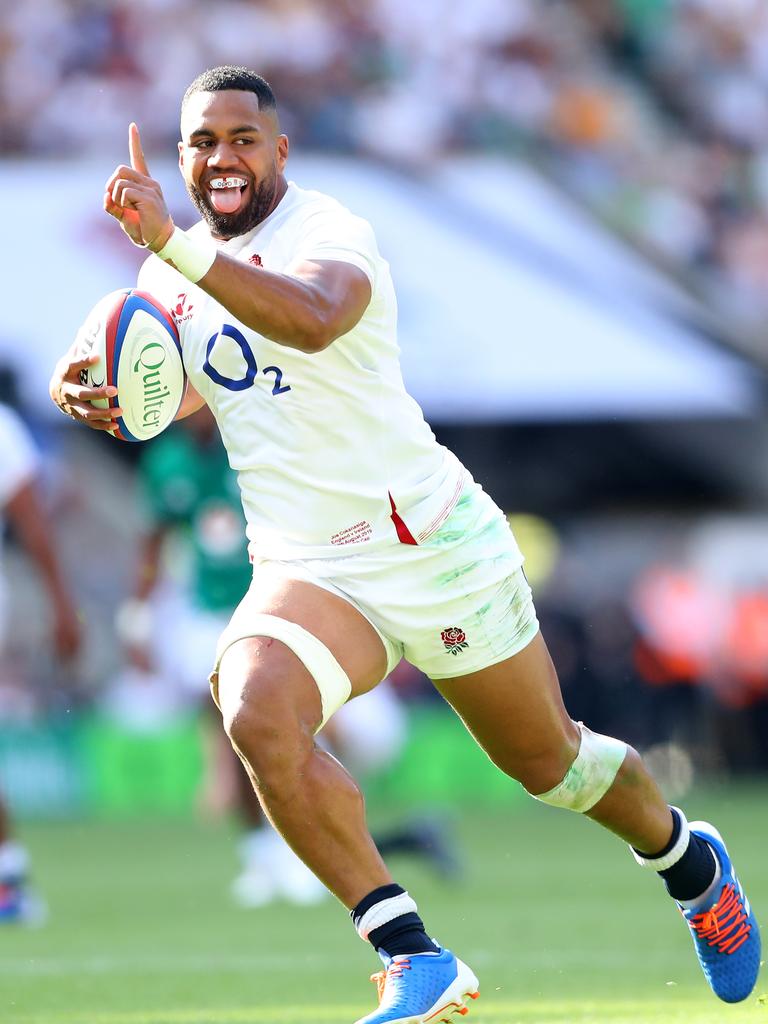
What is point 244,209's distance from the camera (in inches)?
206

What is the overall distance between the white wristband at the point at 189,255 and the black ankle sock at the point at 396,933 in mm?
1572

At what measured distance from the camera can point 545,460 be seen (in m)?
21.2

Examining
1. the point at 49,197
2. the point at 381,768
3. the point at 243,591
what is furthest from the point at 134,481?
the point at 243,591

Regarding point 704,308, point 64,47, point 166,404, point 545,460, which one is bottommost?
point 545,460

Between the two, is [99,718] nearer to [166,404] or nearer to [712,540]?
[712,540]

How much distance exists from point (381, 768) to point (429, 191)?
16.7 feet

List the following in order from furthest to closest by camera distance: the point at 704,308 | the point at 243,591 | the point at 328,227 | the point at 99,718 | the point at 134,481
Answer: the point at 134,481, the point at 704,308, the point at 99,718, the point at 243,591, the point at 328,227

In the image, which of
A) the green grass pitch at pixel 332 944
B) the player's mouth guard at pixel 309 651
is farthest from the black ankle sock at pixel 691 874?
the player's mouth guard at pixel 309 651

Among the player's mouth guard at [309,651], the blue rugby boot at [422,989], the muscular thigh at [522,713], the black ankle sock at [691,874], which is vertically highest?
the player's mouth guard at [309,651]

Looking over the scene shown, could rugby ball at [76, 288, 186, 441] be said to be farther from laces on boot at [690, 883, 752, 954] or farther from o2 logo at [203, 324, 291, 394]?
laces on boot at [690, 883, 752, 954]

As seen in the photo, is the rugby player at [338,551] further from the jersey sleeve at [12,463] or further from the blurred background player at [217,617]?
the blurred background player at [217,617]

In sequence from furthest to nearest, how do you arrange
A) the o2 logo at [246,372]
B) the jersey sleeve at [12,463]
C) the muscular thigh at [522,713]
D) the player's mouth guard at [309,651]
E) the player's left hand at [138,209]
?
1. the jersey sleeve at [12,463]
2. the muscular thigh at [522,713]
3. the o2 logo at [246,372]
4. the player's mouth guard at [309,651]
5. the player's left hand at [138,209]

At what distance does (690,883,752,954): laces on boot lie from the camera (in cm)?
560

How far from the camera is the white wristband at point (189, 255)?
15.3ft
